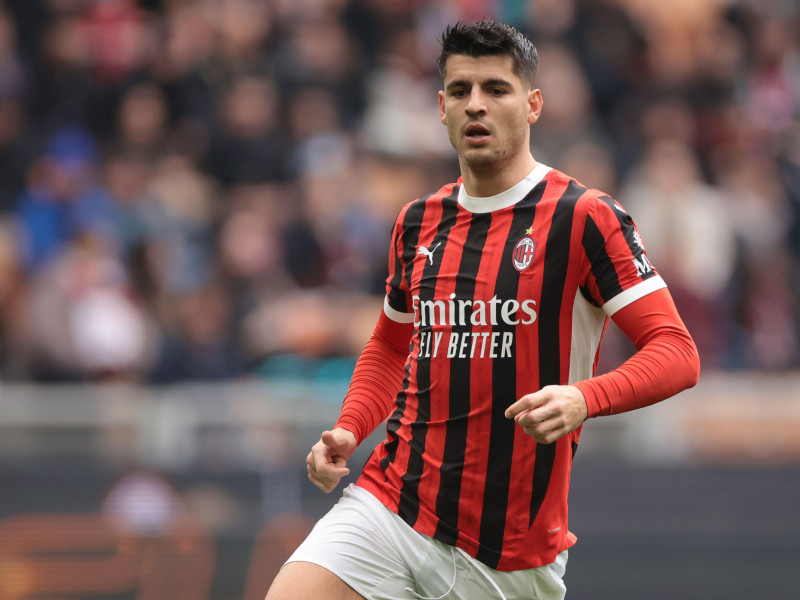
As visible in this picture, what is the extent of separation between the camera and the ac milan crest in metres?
3.70

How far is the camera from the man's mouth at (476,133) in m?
3.72

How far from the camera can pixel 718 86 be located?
406 inches

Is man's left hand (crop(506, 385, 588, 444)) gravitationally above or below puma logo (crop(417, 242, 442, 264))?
below

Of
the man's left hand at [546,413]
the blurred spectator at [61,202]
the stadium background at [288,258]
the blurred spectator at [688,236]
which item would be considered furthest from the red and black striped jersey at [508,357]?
the blurred spectator at [61,202]

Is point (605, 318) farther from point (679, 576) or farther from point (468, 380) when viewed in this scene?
point (679, 576)

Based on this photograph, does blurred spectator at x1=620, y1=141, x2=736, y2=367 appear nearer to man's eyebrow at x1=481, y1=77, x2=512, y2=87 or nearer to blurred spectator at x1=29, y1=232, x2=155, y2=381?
blurred spectator at x1=29, y1=232, x2=155, y2=381

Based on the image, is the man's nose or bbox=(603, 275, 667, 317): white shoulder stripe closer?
bbox=(603, 275, 667, 317): white shoulder stripe

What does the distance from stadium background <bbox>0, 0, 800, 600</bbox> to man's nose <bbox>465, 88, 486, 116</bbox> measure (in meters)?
4.08

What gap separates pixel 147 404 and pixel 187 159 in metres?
2.37

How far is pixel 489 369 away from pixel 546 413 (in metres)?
0.58

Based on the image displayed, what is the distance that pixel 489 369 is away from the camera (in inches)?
146

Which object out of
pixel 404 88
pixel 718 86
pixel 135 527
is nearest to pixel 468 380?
pixel 135 527

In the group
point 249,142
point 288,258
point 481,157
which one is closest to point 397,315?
point 481,157

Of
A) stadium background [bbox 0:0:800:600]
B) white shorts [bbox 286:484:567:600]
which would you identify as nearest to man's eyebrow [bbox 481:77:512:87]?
white shorts [bbox 286:484:567:600]
